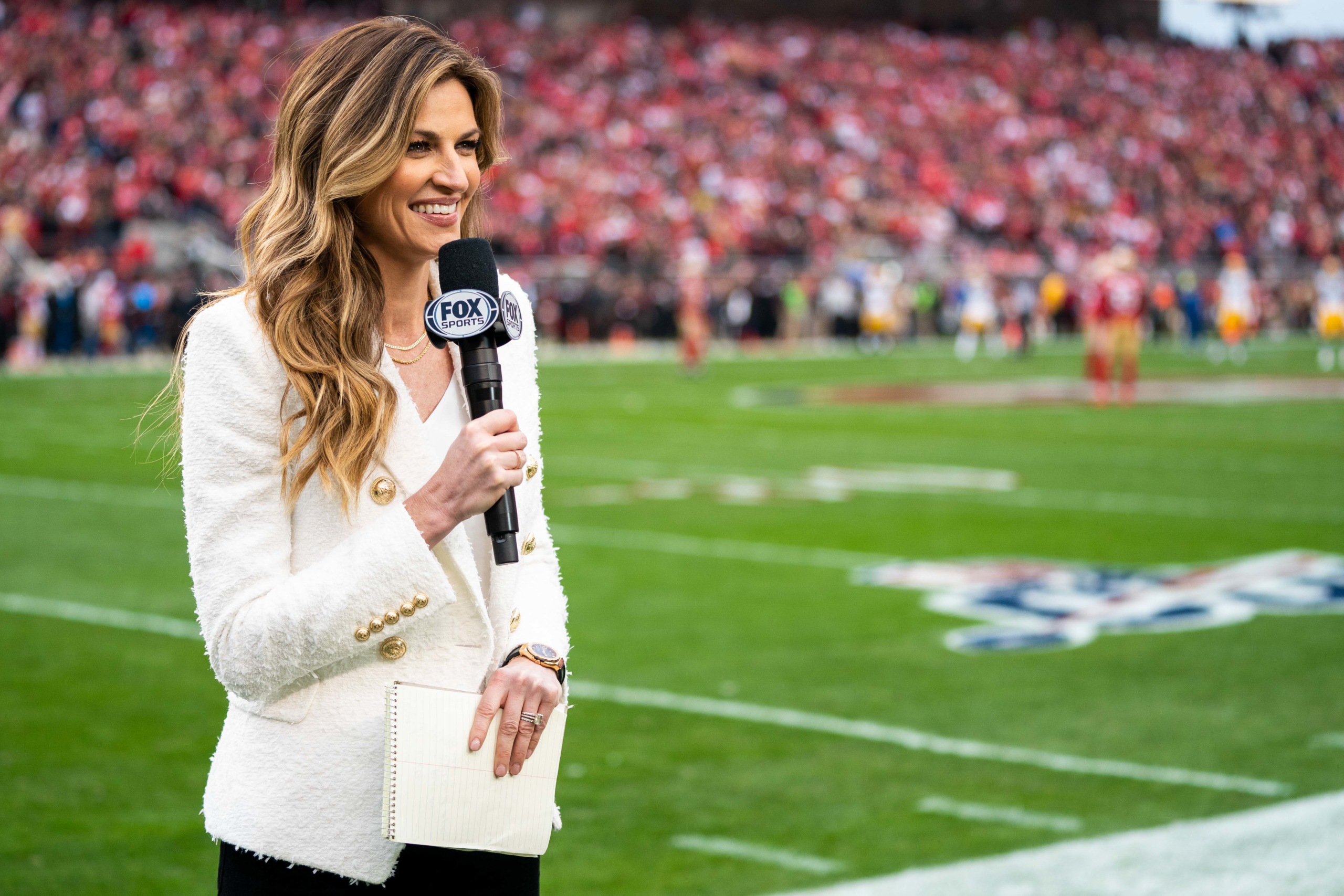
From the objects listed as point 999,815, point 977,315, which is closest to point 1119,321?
point 977,315

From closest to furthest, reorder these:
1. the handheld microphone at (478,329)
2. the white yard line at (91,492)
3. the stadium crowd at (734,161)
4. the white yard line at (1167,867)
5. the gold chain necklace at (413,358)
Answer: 1. the handheld microphone at (478,329)
2. the gold chain necklace at (413,358)
3. the white yard line at (1167,867)
4. the white yard line at (91,492)
5. the stadium crowd at (734,161)

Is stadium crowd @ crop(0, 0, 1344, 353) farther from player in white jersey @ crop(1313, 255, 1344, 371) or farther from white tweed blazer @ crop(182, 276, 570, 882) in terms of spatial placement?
white tweed blazer @ crop(182, 276, 570, 882)

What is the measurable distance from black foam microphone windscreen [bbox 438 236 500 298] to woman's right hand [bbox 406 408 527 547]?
0.21 metres

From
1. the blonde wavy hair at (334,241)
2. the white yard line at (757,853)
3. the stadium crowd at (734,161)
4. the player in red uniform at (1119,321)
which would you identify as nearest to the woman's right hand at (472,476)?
the blonde wavy hair at (334,241)

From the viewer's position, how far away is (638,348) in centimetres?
3759

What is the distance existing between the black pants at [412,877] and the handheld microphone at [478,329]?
415 millimetres

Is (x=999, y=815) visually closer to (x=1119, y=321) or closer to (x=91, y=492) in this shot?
(x=91, y=492)

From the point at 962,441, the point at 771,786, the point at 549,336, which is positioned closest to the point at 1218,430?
the point at 962,441

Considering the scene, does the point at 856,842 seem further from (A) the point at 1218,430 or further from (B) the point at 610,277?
(B) the point at 610,277

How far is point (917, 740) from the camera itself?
6234mm

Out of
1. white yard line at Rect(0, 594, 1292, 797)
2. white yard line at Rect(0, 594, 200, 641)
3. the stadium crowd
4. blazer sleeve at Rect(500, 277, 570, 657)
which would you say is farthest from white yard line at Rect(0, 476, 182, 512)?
the stadium crowd

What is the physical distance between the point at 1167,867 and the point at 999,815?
0.70 metres

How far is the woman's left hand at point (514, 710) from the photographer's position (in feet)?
7.34

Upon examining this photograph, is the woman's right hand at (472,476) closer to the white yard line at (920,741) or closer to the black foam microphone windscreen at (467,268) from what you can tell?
the black foam microphone windscreen at (467,268)
